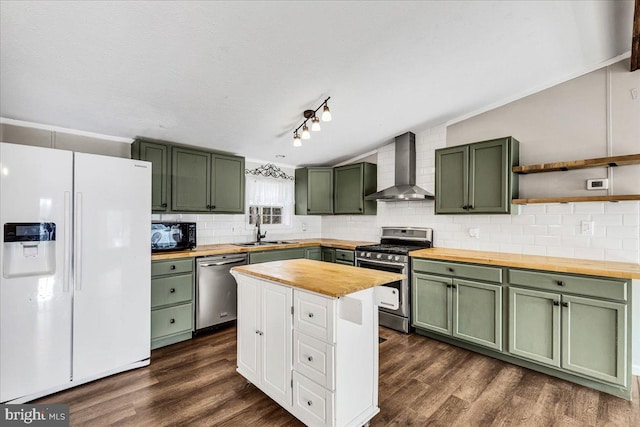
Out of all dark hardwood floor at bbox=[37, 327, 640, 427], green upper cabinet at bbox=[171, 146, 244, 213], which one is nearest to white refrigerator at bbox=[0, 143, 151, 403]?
dark hardwood floor at bbox=[37, 327, 640, 427]

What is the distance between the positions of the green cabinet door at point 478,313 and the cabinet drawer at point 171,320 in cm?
281

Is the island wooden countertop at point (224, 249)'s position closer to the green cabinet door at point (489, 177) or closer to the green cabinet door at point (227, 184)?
the green cabinet door at point (227, 184)

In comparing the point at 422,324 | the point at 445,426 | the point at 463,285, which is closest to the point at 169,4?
the point at 445,426

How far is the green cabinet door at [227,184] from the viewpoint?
375cm

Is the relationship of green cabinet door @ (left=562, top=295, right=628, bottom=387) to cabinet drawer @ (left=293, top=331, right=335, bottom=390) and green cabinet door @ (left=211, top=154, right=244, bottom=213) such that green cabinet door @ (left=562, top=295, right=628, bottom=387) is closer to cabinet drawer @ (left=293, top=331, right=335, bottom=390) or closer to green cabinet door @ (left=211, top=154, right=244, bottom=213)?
cabinet drawer @ (left=293, top=331, right=335, bottom=390)

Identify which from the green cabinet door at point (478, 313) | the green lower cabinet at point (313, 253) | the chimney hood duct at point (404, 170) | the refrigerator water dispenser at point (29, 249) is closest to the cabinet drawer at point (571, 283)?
the green cabinet door at point (478, 313)

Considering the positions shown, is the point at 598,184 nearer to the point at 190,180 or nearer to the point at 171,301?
the point at 190,180

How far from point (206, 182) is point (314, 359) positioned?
2.66 metres

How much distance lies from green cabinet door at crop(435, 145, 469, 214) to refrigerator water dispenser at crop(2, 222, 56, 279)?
372 cm

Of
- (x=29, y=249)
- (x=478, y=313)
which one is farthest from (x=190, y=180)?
(x=478, y=313)

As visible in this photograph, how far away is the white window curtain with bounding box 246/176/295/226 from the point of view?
14.9 ft

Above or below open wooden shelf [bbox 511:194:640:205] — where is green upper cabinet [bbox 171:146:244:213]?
above

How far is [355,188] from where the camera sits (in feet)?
14.8

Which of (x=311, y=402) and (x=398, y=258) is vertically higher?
(x=398, y=258)
